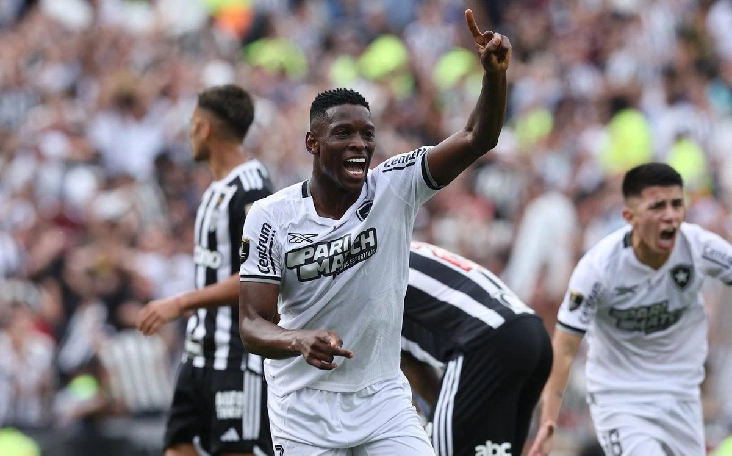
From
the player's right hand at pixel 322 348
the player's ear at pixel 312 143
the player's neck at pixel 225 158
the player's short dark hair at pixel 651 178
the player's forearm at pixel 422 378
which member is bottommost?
the player's forearm at pixel 422 378

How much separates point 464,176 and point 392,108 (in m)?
1.47

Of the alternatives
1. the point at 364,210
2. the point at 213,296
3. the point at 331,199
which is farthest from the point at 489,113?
the point at 213,296

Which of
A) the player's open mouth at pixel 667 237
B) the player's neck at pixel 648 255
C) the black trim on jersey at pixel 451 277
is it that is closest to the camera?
the black trim on jersey at pixel 451 277

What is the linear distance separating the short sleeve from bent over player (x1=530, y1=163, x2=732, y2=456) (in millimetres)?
2560

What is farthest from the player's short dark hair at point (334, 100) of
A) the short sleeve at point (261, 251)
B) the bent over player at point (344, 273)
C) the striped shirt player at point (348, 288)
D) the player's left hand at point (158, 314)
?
the player's left hand at point (158, 314)

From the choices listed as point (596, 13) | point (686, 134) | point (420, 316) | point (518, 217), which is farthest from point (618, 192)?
point (420, 316)

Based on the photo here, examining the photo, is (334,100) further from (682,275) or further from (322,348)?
(682,275)

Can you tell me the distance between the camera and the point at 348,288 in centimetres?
630

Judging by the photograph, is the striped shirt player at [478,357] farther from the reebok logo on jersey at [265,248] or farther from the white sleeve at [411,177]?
the reebok logo on jersey at [265,248]

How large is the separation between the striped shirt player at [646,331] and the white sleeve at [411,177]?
228 cm

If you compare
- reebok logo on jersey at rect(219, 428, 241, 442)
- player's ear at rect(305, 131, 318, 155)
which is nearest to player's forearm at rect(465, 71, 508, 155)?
player's ear at rect(305, 131, 318, 155)

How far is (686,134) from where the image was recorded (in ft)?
55.2

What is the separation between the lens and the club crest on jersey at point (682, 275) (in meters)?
8.38

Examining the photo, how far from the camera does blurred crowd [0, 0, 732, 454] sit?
1330 centimetres
